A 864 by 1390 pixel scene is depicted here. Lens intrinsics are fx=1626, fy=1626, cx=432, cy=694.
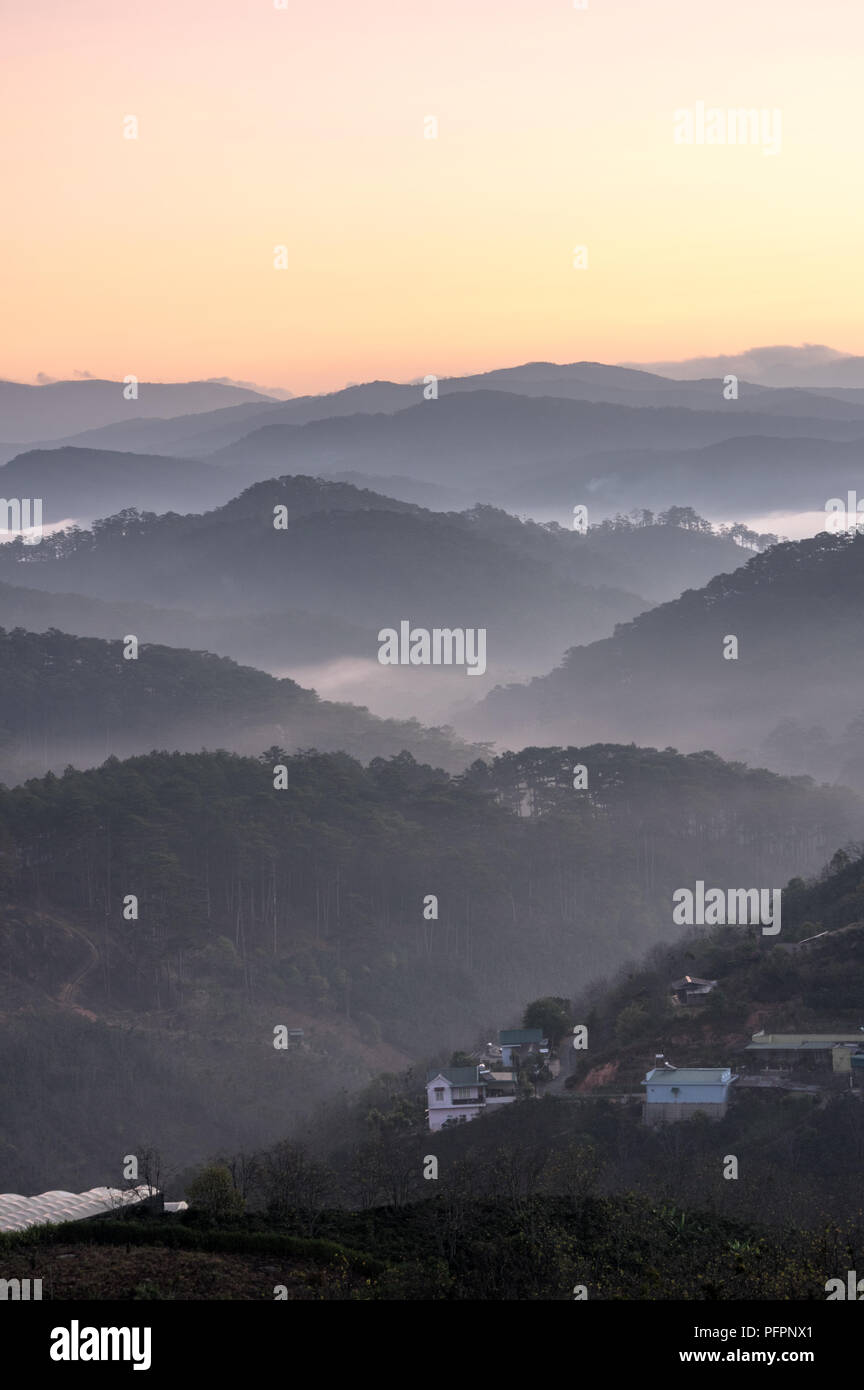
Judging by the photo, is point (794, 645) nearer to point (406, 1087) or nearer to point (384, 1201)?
point (406, 1087)

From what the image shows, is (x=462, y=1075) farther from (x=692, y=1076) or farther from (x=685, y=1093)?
(x=685, y=1093)

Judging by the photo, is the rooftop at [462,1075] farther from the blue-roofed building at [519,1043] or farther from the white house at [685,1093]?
the white house at [685,1093]

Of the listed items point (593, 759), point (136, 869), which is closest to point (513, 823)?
point (593, 759)

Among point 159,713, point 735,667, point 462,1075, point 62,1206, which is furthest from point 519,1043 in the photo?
point 735,667

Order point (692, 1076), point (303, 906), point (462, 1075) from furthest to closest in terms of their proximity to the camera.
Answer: point (303, 906), point (462, 1075), point (692, 1076)

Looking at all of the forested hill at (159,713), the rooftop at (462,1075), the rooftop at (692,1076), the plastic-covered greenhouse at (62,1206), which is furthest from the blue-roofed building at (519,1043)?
the forested hill at (159,713)

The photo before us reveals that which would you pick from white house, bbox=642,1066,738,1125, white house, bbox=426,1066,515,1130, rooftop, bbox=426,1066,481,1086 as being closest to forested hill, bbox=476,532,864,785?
rooftop, bbox=426,1066,481,1086
